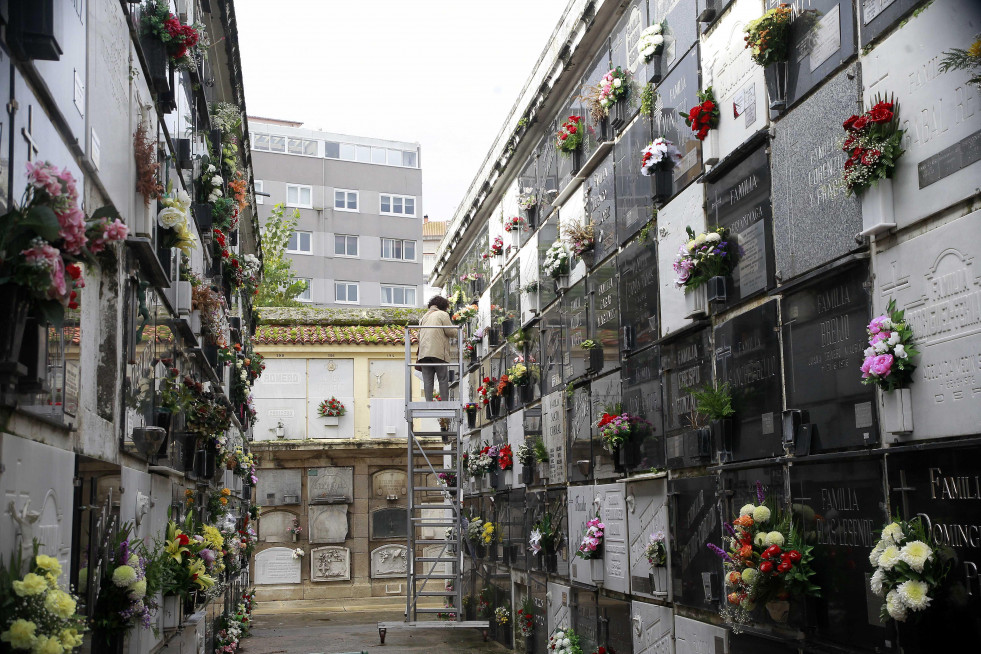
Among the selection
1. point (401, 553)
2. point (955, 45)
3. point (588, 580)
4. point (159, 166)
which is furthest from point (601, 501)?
point (401, 553)

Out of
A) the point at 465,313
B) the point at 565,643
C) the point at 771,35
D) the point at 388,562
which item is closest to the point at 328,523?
the point at 388,562

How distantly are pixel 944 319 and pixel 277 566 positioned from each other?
20.2 m

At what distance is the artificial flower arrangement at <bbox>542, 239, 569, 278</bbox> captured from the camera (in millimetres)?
11637

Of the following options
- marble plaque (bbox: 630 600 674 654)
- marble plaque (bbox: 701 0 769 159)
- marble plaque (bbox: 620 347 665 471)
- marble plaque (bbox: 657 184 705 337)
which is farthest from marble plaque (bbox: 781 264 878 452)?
marble plaque (bbox: 630 600 674 654)

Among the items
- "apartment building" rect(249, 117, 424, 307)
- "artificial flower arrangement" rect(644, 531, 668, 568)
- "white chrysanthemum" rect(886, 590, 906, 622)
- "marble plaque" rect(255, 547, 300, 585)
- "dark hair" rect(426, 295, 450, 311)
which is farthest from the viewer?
"apartment building" rect(249, 117, 424, 307)

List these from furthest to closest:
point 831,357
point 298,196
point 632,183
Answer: point 298,196, point 632,183, point 831,357

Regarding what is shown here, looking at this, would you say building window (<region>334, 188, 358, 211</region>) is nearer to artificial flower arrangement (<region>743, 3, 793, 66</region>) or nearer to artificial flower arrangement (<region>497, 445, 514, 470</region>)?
artificial flower arrangement (<region>497, 445, 514, 470</region>)

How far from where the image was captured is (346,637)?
16.2m

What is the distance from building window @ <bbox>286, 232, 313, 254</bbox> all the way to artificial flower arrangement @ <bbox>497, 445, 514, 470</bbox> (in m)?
26.1

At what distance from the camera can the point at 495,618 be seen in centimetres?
1551

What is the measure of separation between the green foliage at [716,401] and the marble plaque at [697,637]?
4.91 ft

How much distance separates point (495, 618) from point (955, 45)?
40.4ft

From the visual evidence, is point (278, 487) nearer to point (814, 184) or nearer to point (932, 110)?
point (814, 184)

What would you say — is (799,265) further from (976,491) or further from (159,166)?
(159,166)
